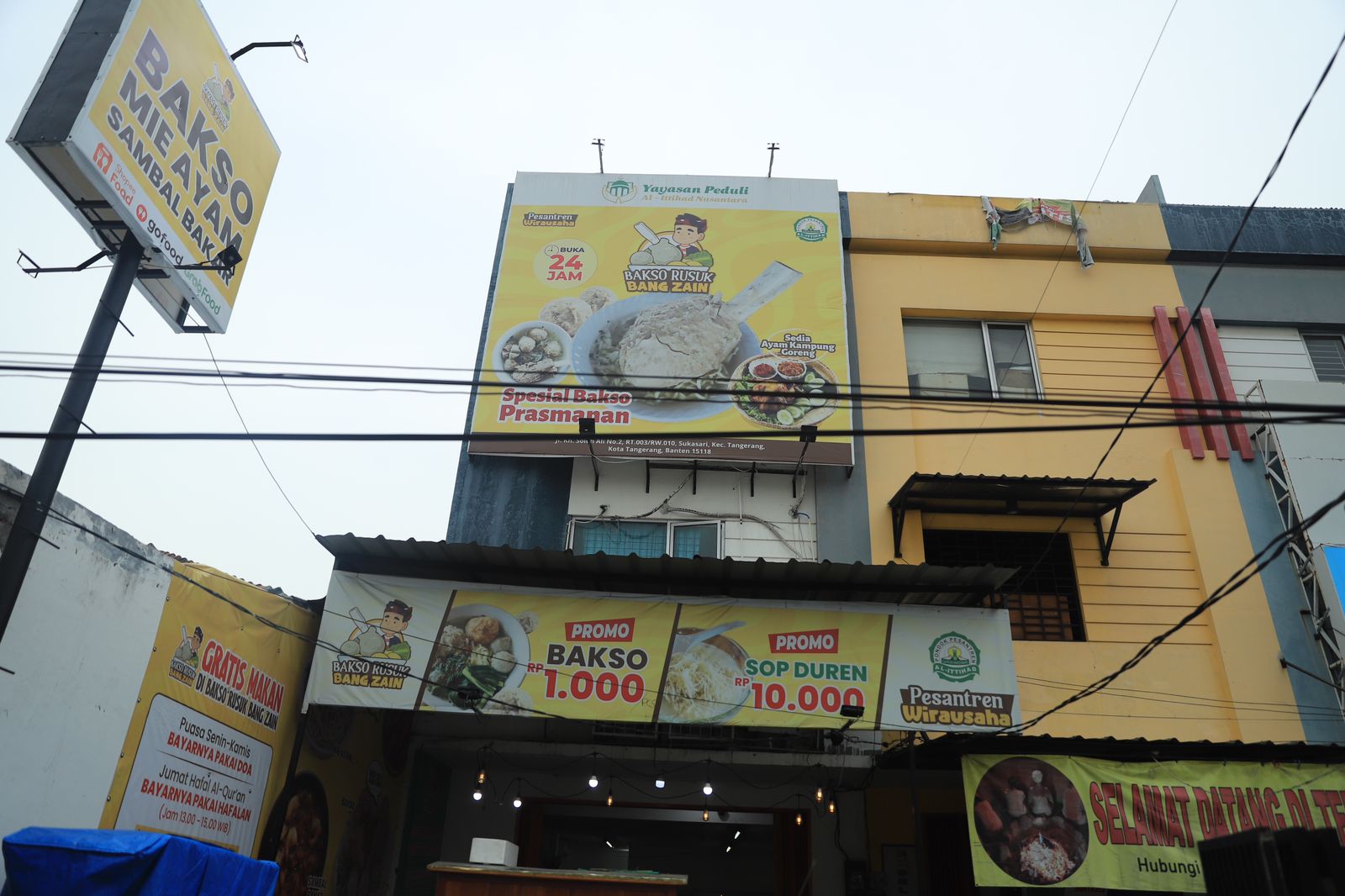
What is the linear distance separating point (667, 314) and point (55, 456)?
9.11 metres

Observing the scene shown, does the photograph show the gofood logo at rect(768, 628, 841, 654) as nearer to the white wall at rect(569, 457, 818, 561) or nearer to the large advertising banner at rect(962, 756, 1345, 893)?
the large advertising banner at rect(962, 756, 1345, 893)

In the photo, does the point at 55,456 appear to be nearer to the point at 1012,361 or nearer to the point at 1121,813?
the point at 1121,813

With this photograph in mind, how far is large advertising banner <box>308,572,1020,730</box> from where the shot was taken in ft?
34.6

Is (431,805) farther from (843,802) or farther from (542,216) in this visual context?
(542,216)

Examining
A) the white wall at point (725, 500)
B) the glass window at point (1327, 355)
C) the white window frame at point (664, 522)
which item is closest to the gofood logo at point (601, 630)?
the white window frame at point (664, 522)

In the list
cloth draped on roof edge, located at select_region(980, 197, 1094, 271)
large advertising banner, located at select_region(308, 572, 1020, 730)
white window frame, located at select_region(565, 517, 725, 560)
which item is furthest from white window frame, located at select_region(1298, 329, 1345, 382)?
white window frame, located at select_region(565, 517, 725, 560)

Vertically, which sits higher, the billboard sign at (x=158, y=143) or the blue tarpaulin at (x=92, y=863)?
the billboard sign at (x=158, y=143)

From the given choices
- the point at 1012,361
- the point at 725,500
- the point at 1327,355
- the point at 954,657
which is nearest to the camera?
the point at 954,657

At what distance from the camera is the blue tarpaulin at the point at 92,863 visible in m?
6.50

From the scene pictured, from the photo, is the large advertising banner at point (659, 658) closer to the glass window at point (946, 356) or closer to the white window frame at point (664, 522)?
the white window frame at point (664, 522)

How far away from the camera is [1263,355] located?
1561cm

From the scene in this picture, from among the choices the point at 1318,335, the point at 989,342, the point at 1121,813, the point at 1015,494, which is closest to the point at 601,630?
the point at 1121,813

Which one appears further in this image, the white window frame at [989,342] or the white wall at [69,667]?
the white window frame at [989,342]

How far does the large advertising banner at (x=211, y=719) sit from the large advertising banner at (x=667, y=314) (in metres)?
4.41
